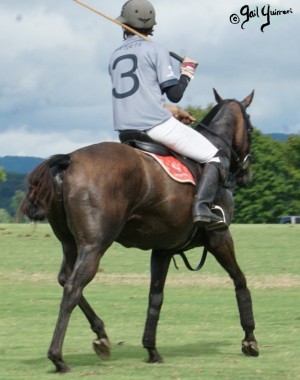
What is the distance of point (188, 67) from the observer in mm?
10539

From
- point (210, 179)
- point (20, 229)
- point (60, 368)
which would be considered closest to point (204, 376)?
point (60, 368)

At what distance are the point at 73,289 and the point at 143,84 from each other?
76.2 inches

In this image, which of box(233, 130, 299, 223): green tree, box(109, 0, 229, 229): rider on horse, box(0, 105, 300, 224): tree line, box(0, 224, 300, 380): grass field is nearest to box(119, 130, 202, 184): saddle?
box(109, 0, 229, 229): rider on horse

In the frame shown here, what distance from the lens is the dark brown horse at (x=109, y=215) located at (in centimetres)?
962

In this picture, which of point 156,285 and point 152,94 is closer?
point 152,94

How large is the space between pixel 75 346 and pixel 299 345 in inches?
86.6

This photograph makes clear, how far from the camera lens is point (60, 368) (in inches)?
376

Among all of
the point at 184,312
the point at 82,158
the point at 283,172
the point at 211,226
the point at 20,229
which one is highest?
the point at 82,158

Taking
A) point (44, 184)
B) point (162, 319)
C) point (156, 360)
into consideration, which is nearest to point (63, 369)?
point (156, 360)

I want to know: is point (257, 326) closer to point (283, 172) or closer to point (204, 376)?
point (204, 376)

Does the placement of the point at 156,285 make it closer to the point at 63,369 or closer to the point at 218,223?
the point at 218,223

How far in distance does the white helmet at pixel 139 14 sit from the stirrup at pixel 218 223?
5.83 ft

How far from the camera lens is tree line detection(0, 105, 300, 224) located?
345ft

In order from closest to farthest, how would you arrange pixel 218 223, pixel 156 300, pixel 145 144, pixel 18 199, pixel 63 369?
pixel 63 369 → pixel 145 144 → pixel 218 223 → pixel 156 300 → pixel 18 199
